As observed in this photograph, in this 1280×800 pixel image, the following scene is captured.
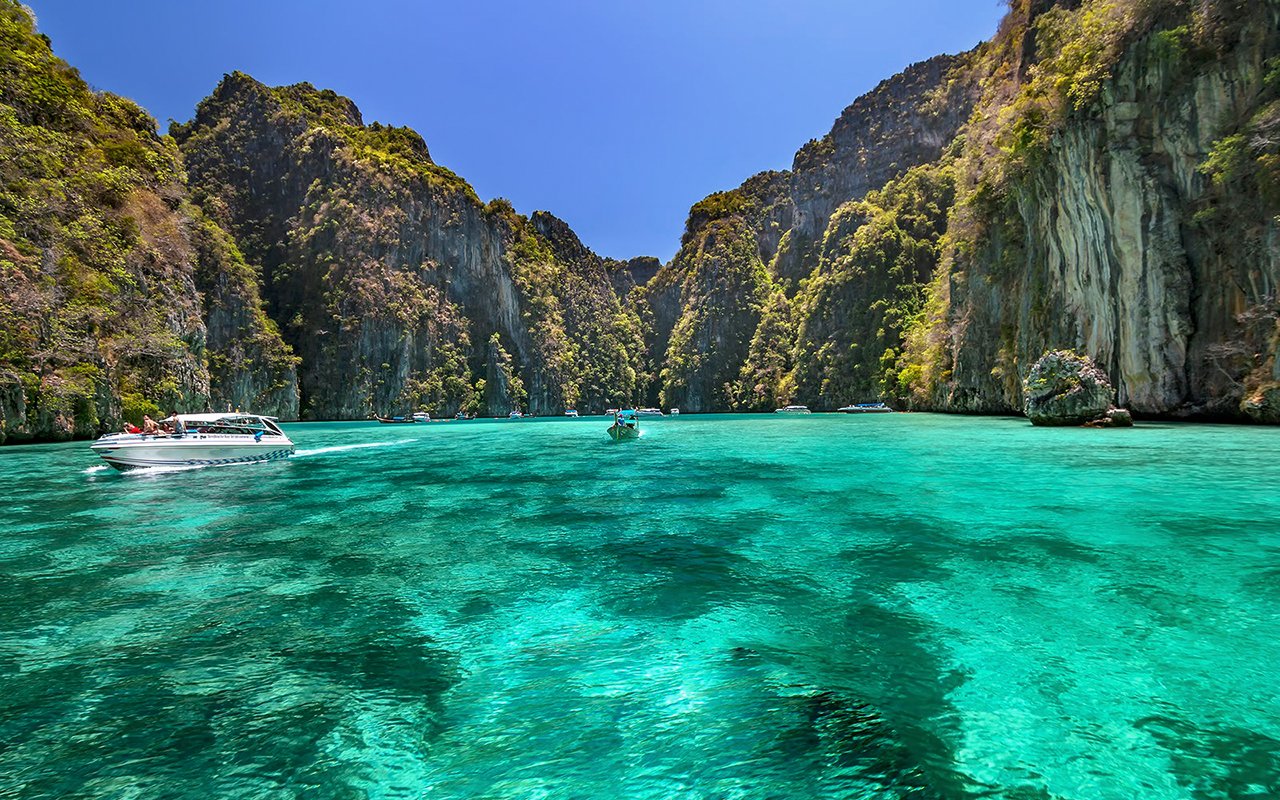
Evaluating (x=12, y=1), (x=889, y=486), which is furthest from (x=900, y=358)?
(x=12, y=1)

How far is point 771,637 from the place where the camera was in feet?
21.8

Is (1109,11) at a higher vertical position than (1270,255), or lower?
higher

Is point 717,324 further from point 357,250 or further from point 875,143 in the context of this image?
point 357,250

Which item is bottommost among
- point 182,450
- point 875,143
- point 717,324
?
point 182,450

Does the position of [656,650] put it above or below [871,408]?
below

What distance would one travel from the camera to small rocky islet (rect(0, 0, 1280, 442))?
34.0 metres

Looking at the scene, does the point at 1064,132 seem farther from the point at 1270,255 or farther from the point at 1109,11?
the point at 1270,255

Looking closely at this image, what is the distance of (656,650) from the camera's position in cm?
636

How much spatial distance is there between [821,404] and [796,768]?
116 meters

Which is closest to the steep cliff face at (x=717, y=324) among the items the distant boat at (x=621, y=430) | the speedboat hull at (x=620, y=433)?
the distant boat at (x=621, y=430)

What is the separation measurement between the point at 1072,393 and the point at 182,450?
157 ft

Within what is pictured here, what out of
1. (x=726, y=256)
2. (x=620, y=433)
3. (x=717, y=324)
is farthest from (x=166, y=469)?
(x=726, y=256)

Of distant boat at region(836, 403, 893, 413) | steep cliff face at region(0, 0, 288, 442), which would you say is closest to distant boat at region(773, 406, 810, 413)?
distant boat at region(836, 403, 893, 413)

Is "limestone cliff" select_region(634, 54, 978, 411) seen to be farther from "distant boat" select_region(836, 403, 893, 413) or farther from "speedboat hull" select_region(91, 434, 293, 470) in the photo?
"speedboat hull" select_region(91, 434, 293, 470)
